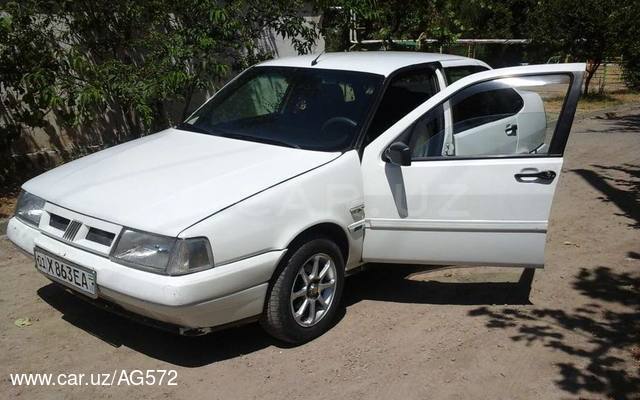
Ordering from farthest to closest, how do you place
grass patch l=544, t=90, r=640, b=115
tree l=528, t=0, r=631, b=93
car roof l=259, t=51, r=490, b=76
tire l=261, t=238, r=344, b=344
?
1. tree l=528, t=0, r=631, b=93
2. grass patch l=544, t=90, r=640, b=115
3. car roof l=259, t=51, r=490, b=76
4. tire l=261, t=238, r=344, b=344

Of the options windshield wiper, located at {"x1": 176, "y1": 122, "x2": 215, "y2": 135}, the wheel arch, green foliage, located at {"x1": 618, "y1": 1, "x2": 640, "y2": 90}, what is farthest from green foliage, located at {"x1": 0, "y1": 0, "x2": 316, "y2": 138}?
green foliage, located at {"x1": 618, "y1": 1, "x2": 640, "y2": 90}

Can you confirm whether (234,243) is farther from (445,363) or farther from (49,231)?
(445,363)

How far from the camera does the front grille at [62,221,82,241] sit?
3609mm

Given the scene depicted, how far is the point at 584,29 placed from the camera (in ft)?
51.5

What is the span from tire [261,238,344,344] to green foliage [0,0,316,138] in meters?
3.32

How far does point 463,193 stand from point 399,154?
52 cm

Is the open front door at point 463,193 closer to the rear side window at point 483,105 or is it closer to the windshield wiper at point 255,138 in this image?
the rear side window at point 483,105

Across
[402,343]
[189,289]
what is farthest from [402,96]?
[189,289]

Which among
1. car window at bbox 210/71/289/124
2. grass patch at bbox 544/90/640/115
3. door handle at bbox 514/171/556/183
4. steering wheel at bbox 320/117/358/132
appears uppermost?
car window at bbox 210/71/289/124

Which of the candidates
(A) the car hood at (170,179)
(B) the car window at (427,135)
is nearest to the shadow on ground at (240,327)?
(A) the car hood at (170,179)

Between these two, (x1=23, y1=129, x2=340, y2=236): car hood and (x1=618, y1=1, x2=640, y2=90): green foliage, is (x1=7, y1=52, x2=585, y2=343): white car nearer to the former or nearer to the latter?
(x1=23, y1=129, x2=340, y2=236): car hood

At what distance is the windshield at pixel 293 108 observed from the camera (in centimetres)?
430

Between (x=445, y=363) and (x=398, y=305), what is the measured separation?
85 cm

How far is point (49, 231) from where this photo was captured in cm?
378
